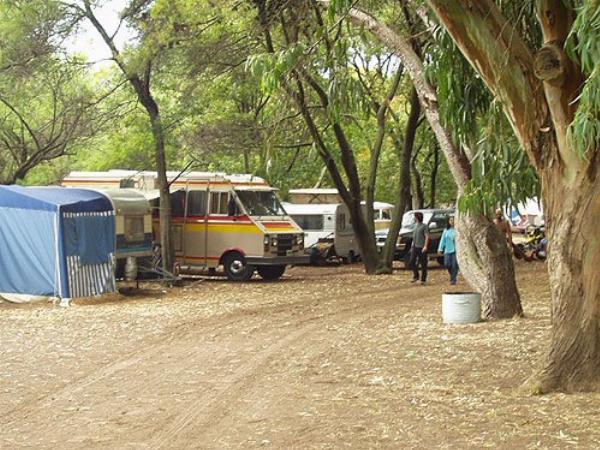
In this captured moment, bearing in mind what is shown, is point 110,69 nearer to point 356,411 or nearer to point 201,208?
point 201,208

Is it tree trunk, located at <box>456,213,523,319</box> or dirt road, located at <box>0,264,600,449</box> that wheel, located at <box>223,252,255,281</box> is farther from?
tree trunk, located at <box>456,213,523,319</box>

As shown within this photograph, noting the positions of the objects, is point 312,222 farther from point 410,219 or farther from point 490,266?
point 490,266

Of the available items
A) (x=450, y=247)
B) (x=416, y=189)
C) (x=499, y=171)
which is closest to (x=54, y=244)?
(x=450, y=247)

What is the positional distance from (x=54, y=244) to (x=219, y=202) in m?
6.28

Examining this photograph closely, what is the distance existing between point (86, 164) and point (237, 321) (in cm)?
2381

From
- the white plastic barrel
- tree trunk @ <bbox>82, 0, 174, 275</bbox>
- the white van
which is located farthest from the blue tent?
the white plastic barrel

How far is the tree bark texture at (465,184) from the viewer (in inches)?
543

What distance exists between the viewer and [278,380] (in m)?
10.2

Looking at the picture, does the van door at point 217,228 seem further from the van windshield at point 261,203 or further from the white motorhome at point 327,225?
the white motorhome at point 327,225

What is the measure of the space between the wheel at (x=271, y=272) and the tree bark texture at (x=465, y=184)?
10855 millimetres

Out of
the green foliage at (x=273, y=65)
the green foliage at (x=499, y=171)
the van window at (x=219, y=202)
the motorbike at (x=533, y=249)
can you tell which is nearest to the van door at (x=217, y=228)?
the van window at (x=219, y=202)

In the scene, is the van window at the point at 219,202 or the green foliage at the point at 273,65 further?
the van window at the point at 219,202

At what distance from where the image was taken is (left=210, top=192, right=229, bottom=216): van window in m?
24.4

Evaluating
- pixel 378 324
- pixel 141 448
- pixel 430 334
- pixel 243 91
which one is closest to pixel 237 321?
pixel 378 324
